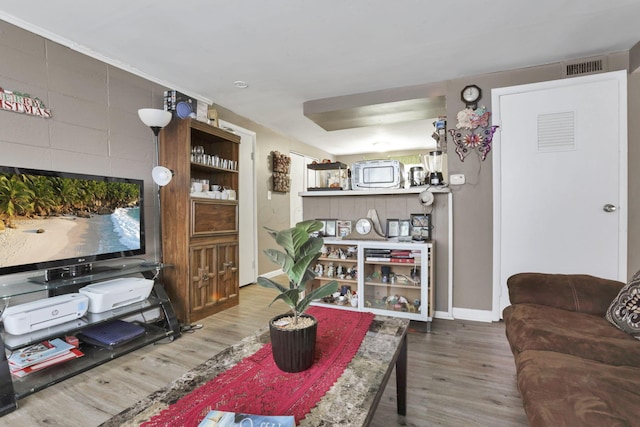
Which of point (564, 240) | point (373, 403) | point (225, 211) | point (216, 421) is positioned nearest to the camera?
point (216, 421)

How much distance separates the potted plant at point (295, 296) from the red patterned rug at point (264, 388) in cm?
6

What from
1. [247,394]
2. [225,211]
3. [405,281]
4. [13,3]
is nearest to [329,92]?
[225,211]

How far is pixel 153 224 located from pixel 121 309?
0.89 metres

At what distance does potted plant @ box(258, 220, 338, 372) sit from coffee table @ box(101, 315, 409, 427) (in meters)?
0.17

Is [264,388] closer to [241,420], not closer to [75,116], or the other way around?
[241,420]

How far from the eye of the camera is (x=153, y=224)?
114 inches

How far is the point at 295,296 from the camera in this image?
1.15m

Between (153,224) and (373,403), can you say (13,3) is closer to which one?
(153,224)

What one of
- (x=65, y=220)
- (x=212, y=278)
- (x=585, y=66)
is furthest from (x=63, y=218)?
(x=585, y=66)

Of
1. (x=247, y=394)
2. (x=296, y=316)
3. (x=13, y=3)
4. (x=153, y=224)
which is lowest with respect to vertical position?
(x=247, y=394)

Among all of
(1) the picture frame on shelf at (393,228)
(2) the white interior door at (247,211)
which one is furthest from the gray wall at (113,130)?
(2) the white interior door at (247,211)

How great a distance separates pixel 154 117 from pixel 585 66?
12.0ft

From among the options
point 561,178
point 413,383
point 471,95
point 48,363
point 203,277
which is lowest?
point 413,383

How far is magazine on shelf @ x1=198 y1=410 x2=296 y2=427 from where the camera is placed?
77cm
